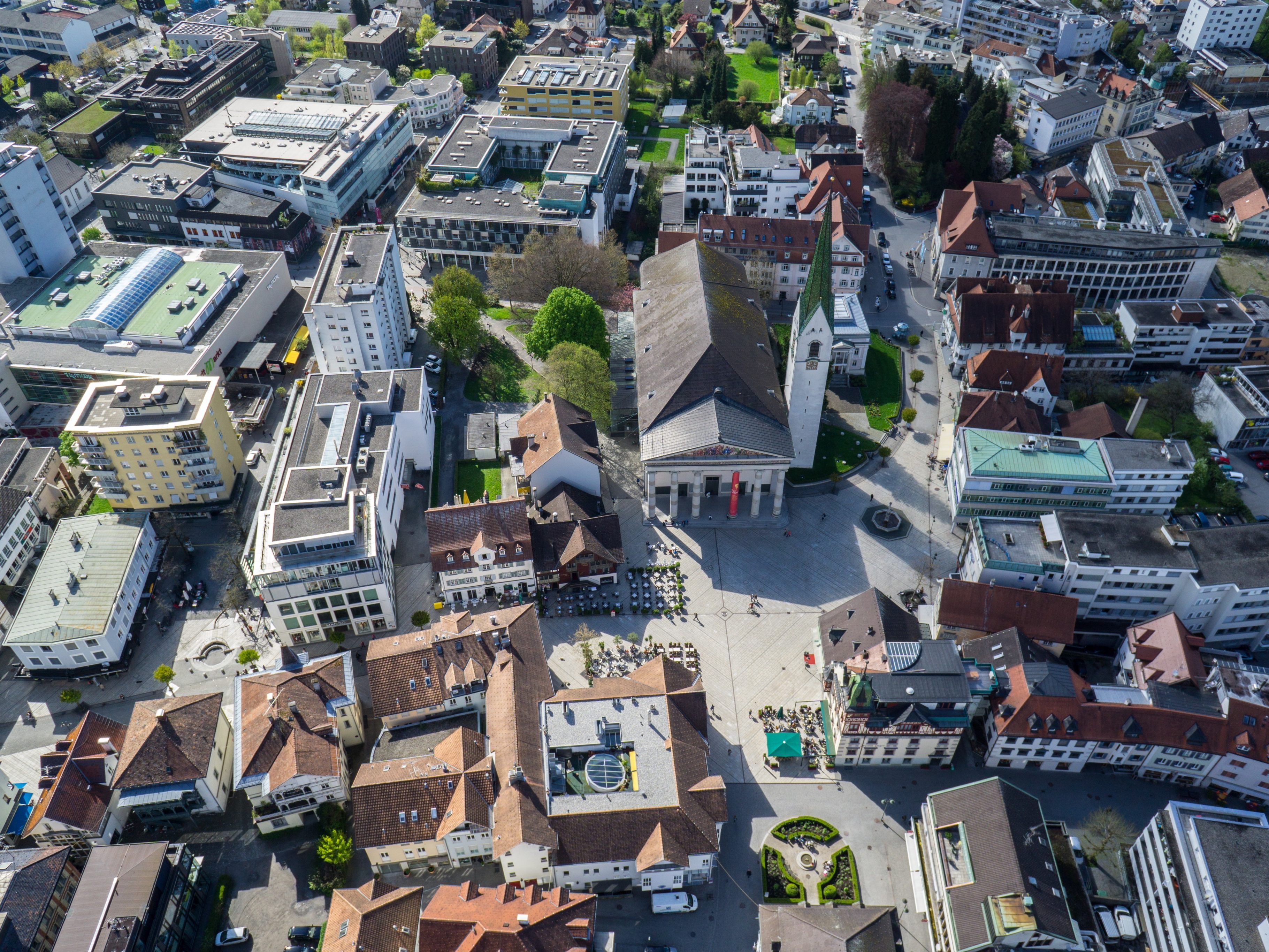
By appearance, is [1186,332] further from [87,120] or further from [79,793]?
[87,120]

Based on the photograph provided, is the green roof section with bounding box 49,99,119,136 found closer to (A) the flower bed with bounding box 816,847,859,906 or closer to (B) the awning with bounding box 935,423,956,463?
(B) the awning with bounding box 935,423,956,463

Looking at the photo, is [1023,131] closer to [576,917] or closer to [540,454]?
[540,454]

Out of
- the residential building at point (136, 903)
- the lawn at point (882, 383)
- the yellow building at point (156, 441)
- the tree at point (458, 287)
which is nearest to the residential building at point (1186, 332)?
the lawn at point (882, 383)

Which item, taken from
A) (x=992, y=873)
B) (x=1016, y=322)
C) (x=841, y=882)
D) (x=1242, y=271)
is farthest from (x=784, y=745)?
(x=1242, y=271)

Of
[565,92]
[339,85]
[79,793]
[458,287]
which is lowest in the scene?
[79,793]

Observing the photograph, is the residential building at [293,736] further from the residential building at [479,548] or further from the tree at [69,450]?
the tree at [69,450]

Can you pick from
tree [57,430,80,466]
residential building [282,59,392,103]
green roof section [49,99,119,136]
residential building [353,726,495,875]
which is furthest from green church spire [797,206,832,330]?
green roof section [49,99,119,136]

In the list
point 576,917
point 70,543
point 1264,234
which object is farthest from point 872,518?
point 1264,234
